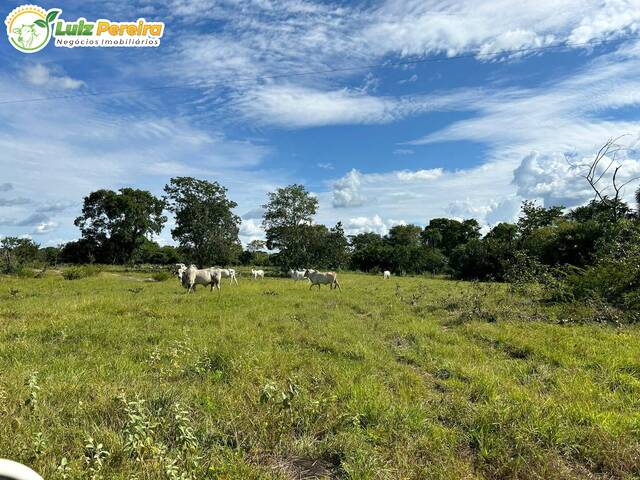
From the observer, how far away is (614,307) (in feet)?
39.8

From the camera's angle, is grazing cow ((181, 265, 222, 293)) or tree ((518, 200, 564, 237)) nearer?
grazing cow ((181, 265, 222, 293))

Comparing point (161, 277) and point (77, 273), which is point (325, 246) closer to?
point (161, 277)

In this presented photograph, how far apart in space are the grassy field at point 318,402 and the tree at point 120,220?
54.5 m

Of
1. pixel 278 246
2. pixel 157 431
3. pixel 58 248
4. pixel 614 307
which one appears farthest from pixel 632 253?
pixel 58 248

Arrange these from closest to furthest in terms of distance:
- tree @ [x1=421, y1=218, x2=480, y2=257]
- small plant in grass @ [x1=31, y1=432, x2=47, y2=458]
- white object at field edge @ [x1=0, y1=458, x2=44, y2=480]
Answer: white object at field edge @ [x1=0, y1=458, x2=44, y2=480]
small plant in grass @ [x1=31, y1=432, x2=47, y2=458]
tree @ [x1=421, y1=218, x2=480, y2=257]

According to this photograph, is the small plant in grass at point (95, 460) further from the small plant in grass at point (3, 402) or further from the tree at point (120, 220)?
the tree at point (120, 220)

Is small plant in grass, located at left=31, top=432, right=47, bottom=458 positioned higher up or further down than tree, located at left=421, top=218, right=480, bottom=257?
further down

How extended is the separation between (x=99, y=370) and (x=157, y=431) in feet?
9.03

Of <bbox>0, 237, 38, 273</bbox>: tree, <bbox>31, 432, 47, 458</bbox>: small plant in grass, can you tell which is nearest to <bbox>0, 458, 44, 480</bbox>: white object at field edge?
<bbox>31, 432, 47, 458</bbox>: small plant in grass

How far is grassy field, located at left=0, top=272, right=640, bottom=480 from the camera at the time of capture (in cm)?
383

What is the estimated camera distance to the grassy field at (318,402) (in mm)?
3830

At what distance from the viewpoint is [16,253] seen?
46344 millimetres

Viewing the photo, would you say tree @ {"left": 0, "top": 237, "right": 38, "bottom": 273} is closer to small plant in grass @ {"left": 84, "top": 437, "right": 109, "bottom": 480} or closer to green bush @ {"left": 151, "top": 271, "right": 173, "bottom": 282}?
green bush @ {"left": 151, "top": 271, "right": 173, "bottom": 282}

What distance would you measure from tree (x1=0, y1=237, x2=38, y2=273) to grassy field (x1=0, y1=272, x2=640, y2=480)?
35528 millimetres
